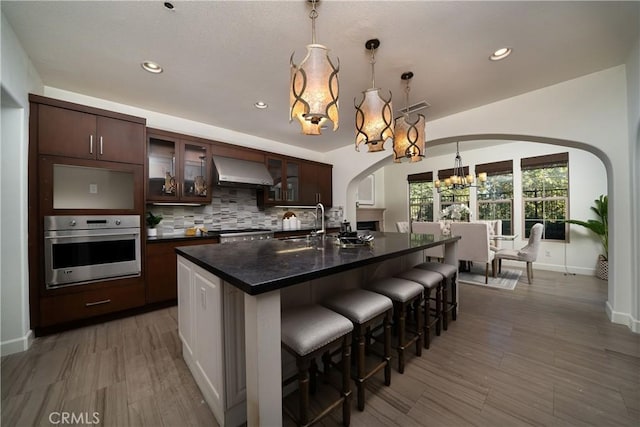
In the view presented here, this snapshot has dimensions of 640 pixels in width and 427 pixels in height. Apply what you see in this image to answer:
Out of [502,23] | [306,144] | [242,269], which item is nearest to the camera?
[242,269]

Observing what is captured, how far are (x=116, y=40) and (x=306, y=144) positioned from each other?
3.17 metres

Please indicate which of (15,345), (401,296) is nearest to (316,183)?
(401,296)

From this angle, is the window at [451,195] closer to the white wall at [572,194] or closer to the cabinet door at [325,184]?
the white wall at [572,194]

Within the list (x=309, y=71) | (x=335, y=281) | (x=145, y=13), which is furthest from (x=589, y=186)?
(x=145, y=13)

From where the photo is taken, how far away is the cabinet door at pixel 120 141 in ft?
7.89

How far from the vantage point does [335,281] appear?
1763 mm

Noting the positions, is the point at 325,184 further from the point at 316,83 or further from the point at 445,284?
the point at 316,83

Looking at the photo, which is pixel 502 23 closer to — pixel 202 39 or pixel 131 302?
pixel 202 39

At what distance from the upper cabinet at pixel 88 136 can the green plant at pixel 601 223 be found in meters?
6.84

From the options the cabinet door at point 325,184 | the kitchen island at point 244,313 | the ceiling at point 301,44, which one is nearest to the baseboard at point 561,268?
the ceiling at point 301,44

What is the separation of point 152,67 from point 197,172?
145cm

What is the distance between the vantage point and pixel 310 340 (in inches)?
40.9

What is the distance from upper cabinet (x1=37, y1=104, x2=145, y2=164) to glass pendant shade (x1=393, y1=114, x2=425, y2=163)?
284 cm

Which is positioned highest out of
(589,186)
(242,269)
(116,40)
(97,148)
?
(116,40)
